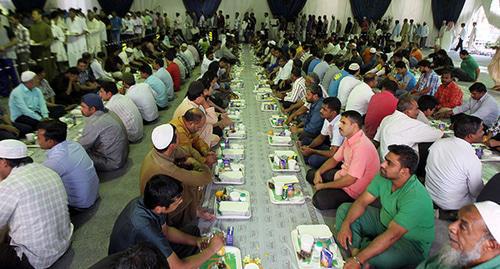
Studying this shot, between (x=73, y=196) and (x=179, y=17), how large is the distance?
53.6 ft

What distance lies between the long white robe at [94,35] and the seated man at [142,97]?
222 inches

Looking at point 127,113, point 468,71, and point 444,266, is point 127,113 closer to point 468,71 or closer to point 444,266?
point 444,266

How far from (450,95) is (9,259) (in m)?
6.71

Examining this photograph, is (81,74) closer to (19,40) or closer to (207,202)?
(19,40)

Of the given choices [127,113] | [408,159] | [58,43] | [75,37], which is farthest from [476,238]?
[75,37]

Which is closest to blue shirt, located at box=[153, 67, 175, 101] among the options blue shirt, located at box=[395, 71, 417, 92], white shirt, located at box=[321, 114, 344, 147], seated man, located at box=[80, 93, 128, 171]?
seated man, located at box=[80, 93, 128, 171]

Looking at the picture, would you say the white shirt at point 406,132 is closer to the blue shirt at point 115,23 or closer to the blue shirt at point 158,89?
the blue shirt at point 158,89

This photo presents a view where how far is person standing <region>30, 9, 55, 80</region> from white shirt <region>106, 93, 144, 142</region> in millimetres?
4399

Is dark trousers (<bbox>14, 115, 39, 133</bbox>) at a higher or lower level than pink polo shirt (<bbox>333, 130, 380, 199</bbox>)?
lower

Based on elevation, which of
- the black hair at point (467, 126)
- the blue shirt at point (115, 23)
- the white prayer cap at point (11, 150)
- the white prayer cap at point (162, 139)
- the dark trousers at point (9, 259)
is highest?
the blue shirt at point (115, 23)

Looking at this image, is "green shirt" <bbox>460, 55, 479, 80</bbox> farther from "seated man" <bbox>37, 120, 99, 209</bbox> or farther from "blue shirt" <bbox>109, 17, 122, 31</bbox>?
"blue shirt" <bbox>109, 17, 122, 31</bbox>

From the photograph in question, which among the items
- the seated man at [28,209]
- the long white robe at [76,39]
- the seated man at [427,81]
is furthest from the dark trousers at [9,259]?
the long white robe at [76,39]

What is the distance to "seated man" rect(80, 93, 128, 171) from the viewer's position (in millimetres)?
3930

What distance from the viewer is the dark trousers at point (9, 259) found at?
7.36ft
